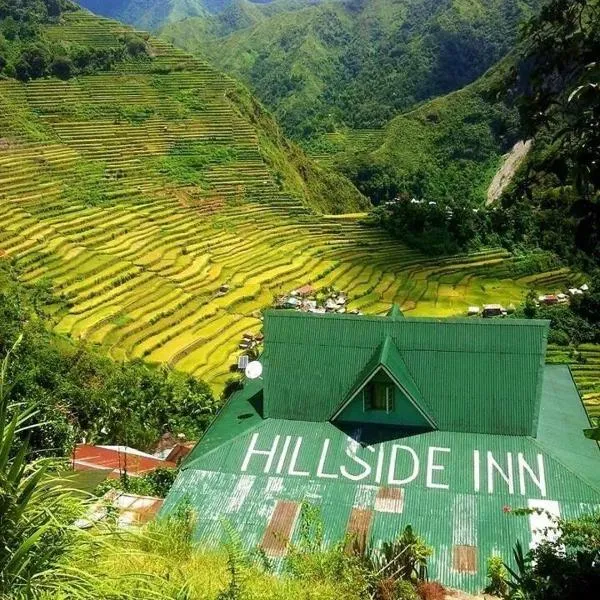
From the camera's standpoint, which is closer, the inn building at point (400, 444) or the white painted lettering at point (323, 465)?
the inn building at point (400, 444)

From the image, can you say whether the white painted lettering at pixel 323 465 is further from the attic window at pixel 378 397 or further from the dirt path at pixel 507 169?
the dirt path at pixel 507 169

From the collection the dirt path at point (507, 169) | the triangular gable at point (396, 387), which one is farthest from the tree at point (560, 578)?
the dirt path at point (507, 169)

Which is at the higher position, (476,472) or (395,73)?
(395,73)

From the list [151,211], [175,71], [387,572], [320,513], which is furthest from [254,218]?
[387,572]

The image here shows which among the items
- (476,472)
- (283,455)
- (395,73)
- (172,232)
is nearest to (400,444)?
(476,472)

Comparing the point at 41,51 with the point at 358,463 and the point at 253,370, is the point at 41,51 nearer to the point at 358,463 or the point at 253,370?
the point at 253,370

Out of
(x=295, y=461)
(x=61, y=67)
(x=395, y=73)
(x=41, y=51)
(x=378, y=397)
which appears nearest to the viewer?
(x=295, y=461)

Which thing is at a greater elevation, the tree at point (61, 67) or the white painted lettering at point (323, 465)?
the tree at point (61, 67)

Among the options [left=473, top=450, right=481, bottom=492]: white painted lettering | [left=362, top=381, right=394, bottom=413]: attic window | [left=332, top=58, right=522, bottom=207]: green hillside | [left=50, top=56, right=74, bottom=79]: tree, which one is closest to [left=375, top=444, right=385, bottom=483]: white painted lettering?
[left=362, top=381, right=394, bottom=413]: attic window
